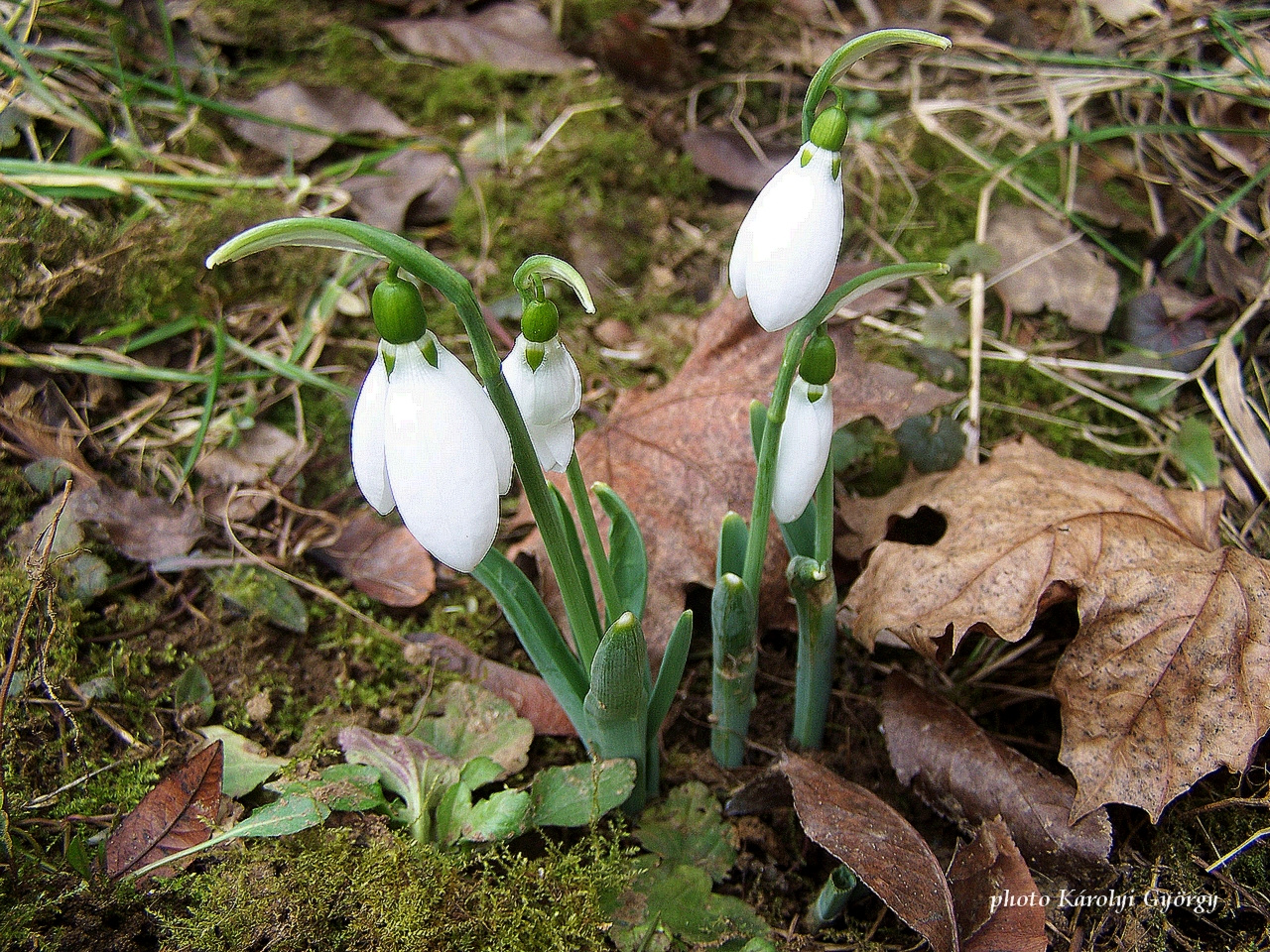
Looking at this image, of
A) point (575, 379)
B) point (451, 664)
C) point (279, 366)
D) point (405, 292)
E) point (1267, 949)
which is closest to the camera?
point (405, 292)

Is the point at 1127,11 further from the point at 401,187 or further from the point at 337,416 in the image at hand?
the point at 337,416

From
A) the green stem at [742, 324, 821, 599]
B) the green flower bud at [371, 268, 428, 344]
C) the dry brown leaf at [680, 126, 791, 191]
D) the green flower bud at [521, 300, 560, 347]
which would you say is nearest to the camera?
the green flower bud at [371, 268, 428, 344]

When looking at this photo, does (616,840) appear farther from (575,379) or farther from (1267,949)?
(1267,949)

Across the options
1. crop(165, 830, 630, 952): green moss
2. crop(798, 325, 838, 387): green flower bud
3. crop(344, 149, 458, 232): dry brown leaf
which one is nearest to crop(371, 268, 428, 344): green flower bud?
crop(798, 325, 838, 387): green flower bud

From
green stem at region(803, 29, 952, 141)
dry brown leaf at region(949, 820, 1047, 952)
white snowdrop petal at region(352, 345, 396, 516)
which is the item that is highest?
green stem at region(803, 29, 952, 141)

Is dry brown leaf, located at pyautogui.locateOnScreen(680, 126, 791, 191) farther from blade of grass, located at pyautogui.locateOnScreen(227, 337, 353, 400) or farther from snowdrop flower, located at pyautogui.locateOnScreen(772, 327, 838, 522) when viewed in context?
snowdrop flower, located at pyautogui.locateOnScreen(772, 327, 838, 522)

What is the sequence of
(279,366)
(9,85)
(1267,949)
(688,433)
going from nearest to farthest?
(1267,949), (688,433), (279,366), (9,85)

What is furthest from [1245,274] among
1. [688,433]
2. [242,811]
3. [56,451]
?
[56,451]
